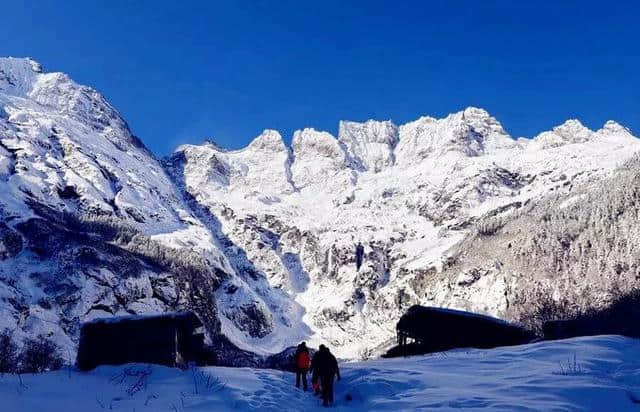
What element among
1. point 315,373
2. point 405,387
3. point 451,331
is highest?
point 451,331

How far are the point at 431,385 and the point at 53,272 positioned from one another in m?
159

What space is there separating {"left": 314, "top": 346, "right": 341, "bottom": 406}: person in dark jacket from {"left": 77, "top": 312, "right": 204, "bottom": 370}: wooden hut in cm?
1113

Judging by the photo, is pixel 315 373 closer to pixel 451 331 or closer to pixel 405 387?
pixel 405 387

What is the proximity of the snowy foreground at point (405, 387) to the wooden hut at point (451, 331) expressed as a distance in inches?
510

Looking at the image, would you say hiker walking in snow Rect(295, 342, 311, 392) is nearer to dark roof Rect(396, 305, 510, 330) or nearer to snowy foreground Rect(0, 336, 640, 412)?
snowy foreground Rect(0, 336, 640, 412)

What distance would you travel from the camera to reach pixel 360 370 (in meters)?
20.9

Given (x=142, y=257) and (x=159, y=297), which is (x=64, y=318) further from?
(x=142, y=257)

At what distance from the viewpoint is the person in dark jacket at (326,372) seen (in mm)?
17531

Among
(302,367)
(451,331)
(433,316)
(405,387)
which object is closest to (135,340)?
(302,367)

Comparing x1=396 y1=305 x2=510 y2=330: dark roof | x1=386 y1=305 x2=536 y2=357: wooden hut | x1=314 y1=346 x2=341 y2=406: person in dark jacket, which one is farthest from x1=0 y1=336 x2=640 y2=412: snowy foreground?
x1=396 y1=305 x2=510 y2=330: dark roof

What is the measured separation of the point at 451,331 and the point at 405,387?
20.6m

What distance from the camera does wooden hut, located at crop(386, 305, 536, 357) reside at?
114 ft

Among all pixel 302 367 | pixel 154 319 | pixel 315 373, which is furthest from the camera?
pixel 154 319

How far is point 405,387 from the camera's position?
1750 centimetres
